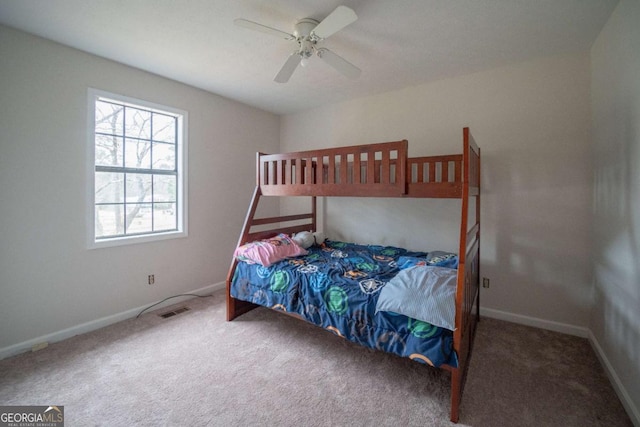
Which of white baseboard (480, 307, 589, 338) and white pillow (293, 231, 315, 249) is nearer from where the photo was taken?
white baseboard (480, 307, 589, 338)

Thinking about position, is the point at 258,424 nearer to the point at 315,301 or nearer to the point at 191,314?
the point at 315,301

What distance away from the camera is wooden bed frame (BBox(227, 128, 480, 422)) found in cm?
170

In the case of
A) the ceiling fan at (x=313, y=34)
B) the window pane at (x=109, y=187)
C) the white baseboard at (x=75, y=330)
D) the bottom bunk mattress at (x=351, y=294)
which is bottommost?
the white baseboard at (x=75, y=330)

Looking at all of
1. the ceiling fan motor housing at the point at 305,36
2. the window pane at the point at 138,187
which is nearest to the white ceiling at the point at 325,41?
the ceiling fan motor housing at the point at 305,36

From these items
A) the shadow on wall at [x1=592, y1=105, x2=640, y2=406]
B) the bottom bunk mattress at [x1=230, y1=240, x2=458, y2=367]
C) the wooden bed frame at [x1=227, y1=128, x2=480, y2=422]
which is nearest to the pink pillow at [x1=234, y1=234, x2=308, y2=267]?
the bottom bunk mattress at [x1=230, y1=240, x2=458, y2=367]

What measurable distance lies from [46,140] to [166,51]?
1.23m

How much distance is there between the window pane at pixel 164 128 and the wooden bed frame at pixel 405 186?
1114 mm

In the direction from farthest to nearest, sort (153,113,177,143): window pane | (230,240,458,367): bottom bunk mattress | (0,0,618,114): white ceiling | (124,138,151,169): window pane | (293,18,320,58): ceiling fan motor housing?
1. (153,113,177,143): window pane
2. (124,138,151,169): window pane
3. (293,18,320,58): ceiling fan motor housing
4. (0,0,618,114): white ceiling
5. (230,240,458,367): bottom bunk mattress

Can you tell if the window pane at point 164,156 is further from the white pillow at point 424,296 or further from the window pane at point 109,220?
the white pillow at point 424,296

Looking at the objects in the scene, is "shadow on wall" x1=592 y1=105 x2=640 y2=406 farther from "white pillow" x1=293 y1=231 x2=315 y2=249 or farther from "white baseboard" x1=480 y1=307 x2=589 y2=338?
"white pillow" x1=293 y1=231 x2=315 y2=249

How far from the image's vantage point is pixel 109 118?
8.93 feet

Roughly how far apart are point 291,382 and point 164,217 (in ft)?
7.71

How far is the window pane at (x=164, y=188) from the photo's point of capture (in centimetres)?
311

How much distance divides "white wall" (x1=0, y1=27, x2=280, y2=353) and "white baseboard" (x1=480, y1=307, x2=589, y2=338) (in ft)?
11.2
